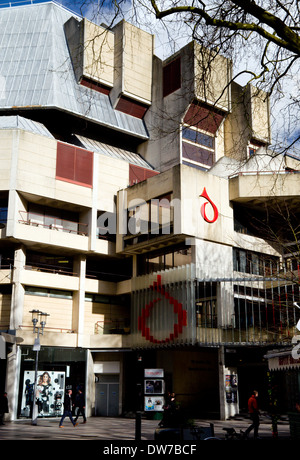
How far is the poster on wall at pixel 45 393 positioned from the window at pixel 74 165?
41.1 ft

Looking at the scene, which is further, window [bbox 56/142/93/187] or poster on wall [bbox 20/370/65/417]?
window [bbox 56/142/93/187]

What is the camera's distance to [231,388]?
2909 centimetres

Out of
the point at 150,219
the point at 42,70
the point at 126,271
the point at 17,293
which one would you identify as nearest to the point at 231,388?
the point at 150,219

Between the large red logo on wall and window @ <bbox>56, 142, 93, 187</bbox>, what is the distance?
8.54m

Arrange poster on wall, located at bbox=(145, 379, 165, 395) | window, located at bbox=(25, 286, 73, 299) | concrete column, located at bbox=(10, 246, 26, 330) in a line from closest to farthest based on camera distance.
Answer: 1. poster on wall, located at bbox=(145, 379, 165, 395)
2. concrete column, located at bbox=(10, 246, 26, 330)
3. window, located at bbox=(25, 286, 73, 299)

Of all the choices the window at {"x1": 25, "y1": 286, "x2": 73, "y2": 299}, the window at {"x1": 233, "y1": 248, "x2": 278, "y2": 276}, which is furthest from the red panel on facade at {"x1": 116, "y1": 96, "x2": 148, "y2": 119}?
the window at {"x1": 25, "y1": 286, "x2": 73, "y2": 299}

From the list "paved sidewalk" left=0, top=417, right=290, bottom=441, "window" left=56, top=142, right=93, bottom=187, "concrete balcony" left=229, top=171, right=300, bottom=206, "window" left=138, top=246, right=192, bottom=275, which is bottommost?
"paved sidewalk" left=0, top=417, right=290, bottom=441

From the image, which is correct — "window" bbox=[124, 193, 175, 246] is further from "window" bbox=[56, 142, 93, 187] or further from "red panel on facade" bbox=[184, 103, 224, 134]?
"red panel on facade" bbox=[184, 103, 224, 134]

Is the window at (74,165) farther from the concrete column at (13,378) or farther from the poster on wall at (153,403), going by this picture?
the poster on wall at (153,403)

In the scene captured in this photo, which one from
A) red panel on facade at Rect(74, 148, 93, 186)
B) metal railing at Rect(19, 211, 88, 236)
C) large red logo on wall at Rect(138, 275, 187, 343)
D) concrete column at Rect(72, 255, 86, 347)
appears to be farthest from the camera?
red panel on facade at Rect(74, 148, 93, 186)

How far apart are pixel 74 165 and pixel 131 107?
38.4ft

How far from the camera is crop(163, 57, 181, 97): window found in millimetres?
41062

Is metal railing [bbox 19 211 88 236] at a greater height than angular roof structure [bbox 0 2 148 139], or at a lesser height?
lesser

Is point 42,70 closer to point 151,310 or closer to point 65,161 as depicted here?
point 65,161
